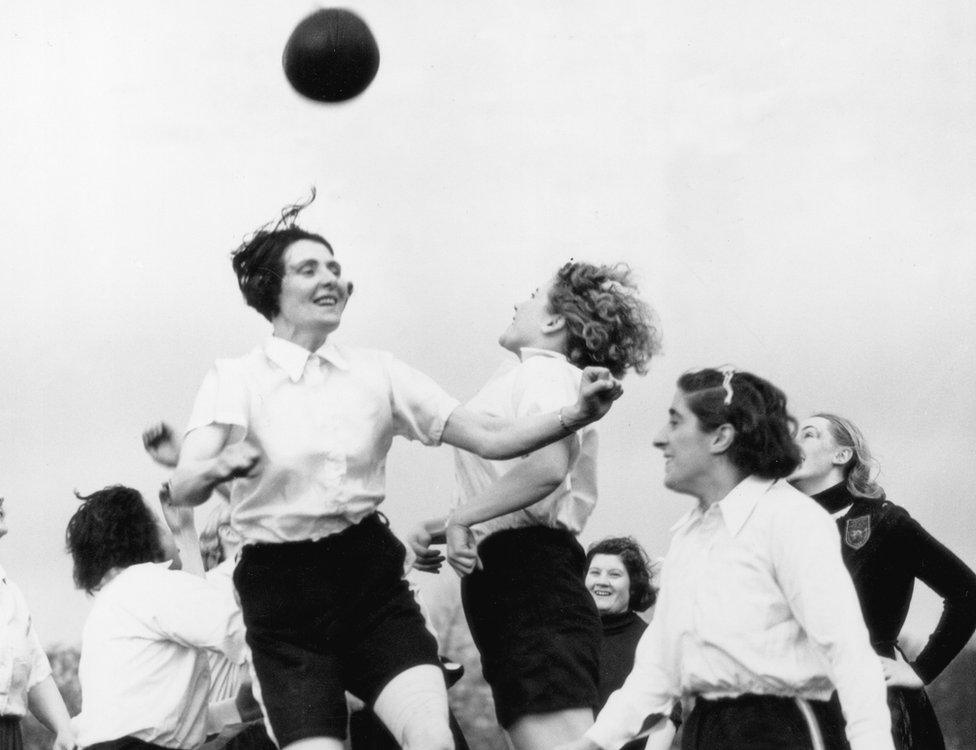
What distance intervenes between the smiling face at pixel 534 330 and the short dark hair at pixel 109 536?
155cm

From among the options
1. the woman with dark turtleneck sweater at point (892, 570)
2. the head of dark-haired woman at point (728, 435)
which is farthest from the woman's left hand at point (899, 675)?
the head of dark-haired woman at point (728, 435)

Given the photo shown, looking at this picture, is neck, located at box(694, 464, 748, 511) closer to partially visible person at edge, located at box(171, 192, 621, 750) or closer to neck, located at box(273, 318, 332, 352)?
partially visible person at edge, located at box(171, 192, 621, 750)

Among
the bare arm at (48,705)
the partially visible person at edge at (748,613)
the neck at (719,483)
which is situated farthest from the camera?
→ the bare arm at (48,705)

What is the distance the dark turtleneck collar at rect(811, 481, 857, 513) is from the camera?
5.42 metres

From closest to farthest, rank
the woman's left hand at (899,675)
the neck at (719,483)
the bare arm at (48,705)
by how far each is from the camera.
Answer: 1. the neck at (719,483)
2. the woman's left hand at (899,675)
3. the bare arm at (48,705)

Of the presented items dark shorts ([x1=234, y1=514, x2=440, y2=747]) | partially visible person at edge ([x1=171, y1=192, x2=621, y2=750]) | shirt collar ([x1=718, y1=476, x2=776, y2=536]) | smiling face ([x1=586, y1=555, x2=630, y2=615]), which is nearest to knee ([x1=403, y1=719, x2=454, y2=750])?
partially visible person at edge ([x1=171, y1=192, x2=621, y2=750])

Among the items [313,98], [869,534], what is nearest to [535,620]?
[869,534]

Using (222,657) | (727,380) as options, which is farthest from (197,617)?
(727,380)

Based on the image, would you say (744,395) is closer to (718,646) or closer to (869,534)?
(718,646)

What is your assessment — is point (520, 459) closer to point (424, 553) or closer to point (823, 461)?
point (424, 553)

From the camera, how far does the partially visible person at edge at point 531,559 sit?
166 inches

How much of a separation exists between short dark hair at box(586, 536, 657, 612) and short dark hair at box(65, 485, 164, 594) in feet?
5.59

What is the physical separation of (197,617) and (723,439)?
1.97 meters

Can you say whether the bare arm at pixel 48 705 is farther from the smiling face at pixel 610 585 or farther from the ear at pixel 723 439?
the ear at pixel 723 439
